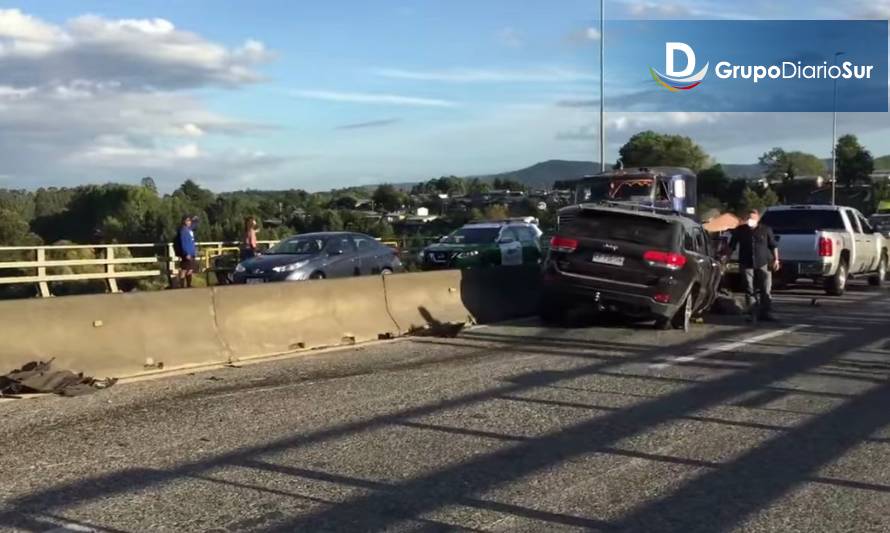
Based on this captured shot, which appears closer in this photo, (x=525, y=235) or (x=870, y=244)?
(x=870, y=244)

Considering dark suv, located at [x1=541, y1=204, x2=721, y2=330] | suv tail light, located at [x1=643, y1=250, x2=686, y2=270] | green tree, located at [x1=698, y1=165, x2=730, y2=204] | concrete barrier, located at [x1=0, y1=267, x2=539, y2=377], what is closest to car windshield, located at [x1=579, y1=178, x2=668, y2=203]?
concrete barrier, located at [x1=0, y1=267, x2=539, y2=377]

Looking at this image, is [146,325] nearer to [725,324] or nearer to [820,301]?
[725,324]

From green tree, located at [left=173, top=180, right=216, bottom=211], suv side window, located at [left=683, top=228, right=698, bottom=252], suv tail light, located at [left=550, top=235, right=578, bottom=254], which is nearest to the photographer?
suv side window, located at [left=683, top=228, right=698, bottom=252]

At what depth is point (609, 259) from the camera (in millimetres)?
12789

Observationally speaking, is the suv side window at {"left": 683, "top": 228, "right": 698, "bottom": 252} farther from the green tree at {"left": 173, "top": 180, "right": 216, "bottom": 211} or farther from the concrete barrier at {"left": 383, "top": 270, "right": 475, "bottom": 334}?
the green tree at {"left": 173, "top": 180, "right": 216, "bottom": 211}

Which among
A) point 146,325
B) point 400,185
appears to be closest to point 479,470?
point 146,325

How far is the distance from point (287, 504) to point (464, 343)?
701 cm

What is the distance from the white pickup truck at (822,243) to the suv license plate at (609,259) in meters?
7.63

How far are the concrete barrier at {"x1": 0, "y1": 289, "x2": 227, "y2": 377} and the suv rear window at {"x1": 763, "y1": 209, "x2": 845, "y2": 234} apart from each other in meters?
13.5

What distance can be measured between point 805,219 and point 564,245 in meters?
9.04

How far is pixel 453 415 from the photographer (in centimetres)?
778

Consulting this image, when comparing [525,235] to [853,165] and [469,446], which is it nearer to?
[469,446]

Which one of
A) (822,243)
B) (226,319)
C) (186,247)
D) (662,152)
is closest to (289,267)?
(186,247)

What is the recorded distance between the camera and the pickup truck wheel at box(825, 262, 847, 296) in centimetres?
1923
